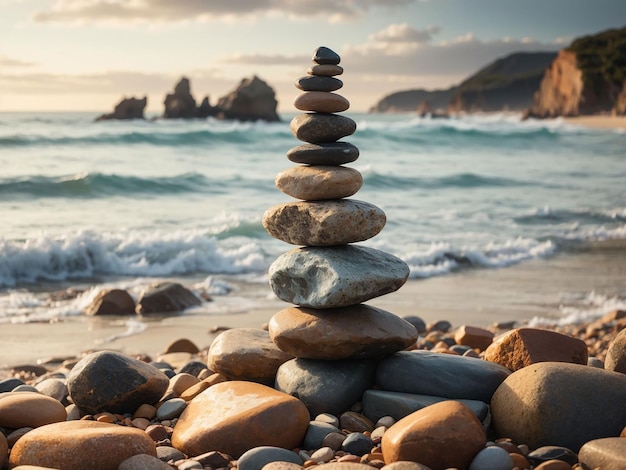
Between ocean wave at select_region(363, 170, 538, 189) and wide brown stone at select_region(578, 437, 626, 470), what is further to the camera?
ocean wave at select_region(363, 170, 538, 189)

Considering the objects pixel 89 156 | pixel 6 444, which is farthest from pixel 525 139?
pixel 6 444

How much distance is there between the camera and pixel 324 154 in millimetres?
5355

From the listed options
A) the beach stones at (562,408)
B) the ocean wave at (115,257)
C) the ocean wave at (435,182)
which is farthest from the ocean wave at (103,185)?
the beach stones at (562,408)

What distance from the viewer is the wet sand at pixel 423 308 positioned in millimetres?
8438

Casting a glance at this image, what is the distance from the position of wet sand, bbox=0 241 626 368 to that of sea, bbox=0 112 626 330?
456 millimetres

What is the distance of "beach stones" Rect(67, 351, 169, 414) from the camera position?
17.2ft

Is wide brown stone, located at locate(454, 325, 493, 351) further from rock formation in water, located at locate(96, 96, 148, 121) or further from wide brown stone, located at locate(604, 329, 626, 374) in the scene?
rock formation in water, located at locate(96, 96, 148, 121)

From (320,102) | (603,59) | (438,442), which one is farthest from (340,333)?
(603,59)

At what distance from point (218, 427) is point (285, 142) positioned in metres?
34.9

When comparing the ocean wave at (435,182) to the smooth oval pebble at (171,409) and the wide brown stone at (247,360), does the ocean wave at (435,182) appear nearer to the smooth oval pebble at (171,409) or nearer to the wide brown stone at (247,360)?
the wide brown stone at (247,360)

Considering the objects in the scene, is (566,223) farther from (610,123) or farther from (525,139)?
(610,123)

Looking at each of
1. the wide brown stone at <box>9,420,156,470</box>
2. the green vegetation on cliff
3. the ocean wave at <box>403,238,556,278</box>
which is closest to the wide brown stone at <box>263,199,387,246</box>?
the wide brown stone at <box>9,420,156,470</box>

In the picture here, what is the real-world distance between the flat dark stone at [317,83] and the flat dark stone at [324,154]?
→ 1.36 feet

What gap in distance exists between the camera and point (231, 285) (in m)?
11.4
